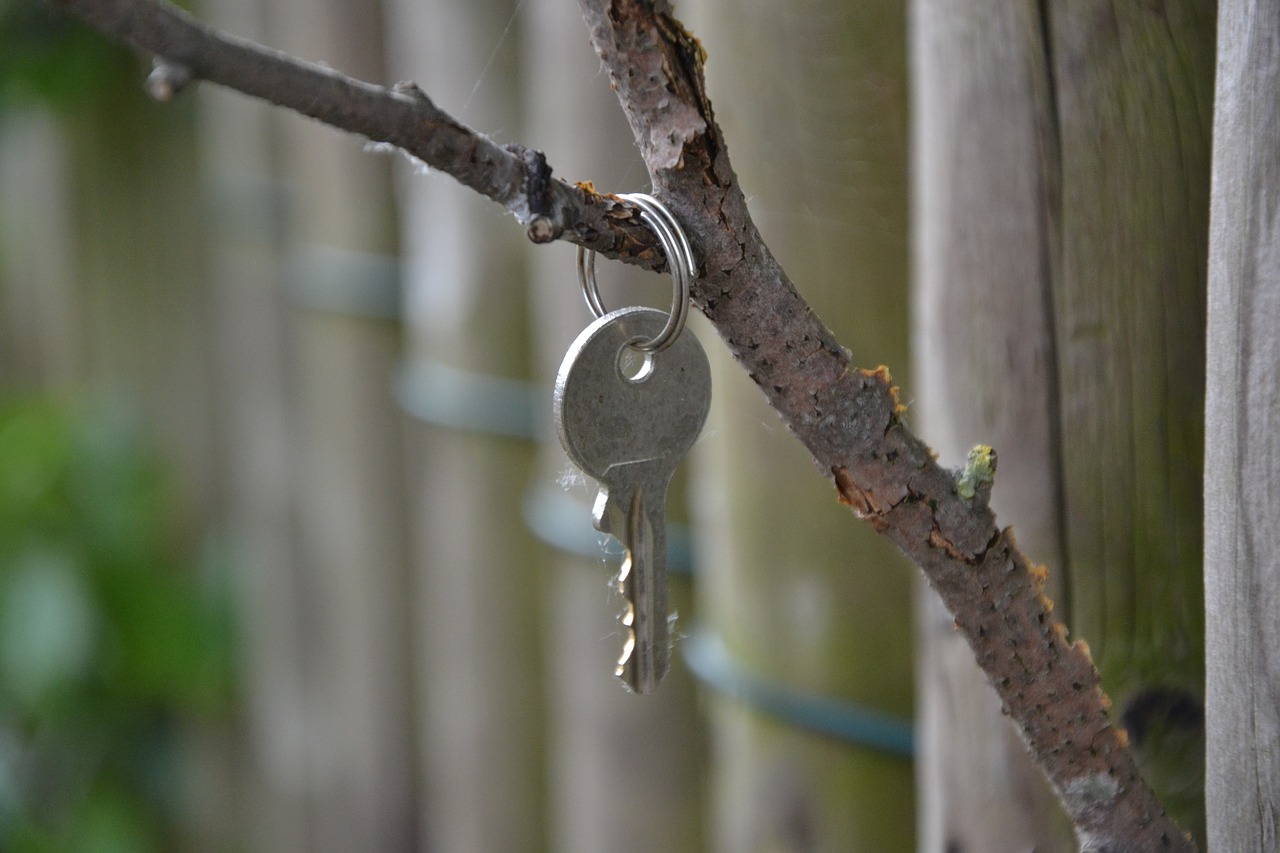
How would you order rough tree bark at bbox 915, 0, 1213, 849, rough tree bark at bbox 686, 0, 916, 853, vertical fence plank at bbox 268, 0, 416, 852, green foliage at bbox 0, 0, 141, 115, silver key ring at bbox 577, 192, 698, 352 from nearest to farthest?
silver key ring at bbox 577, 192, 698, 352 < rough tree bark at bbox 915, 0, 1213, 849 < rough tree bark at bbox 686, 0, 916, 853 < vertical fence plank at bbox 268, 0, 416, 852 < green foliage at bbox 0, 0, 141, 115

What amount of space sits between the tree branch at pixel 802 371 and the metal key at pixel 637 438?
0.04m

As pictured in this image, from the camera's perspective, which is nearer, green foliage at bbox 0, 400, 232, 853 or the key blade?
the key blade

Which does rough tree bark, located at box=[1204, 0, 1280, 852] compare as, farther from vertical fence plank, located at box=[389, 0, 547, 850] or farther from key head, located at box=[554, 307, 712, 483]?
vertical fence plank, located at box=[389, 0, 547, 850]

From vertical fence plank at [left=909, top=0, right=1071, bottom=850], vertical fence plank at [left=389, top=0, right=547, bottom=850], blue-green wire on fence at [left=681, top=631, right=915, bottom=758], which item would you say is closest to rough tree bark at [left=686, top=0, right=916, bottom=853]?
blue-green wire on fence at [left=681, top=631, right=915, bottom=758]

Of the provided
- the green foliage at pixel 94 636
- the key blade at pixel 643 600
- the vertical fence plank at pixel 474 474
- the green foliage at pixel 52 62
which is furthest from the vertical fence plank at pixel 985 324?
the green foliage at pixel 52 62

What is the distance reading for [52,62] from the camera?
2.90 m

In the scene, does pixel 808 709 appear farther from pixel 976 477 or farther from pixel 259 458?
pixel 259 458

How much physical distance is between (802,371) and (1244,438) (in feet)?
0.50

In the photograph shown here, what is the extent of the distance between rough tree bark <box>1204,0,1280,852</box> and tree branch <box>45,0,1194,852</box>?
41 mm

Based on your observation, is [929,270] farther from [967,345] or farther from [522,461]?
[522,461]

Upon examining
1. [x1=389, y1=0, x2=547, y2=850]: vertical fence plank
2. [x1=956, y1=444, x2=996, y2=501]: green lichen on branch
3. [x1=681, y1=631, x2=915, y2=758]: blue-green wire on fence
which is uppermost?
[x1=389, y1=0, x2=547, y2=850]: vertical fence plank

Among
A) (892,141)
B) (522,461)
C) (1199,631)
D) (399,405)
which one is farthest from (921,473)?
(399,405)

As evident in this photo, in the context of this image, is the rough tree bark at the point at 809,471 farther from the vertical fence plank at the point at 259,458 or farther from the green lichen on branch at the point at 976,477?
the vertical fence plank at the point at 259,458

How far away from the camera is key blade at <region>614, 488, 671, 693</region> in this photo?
0.45 metres
